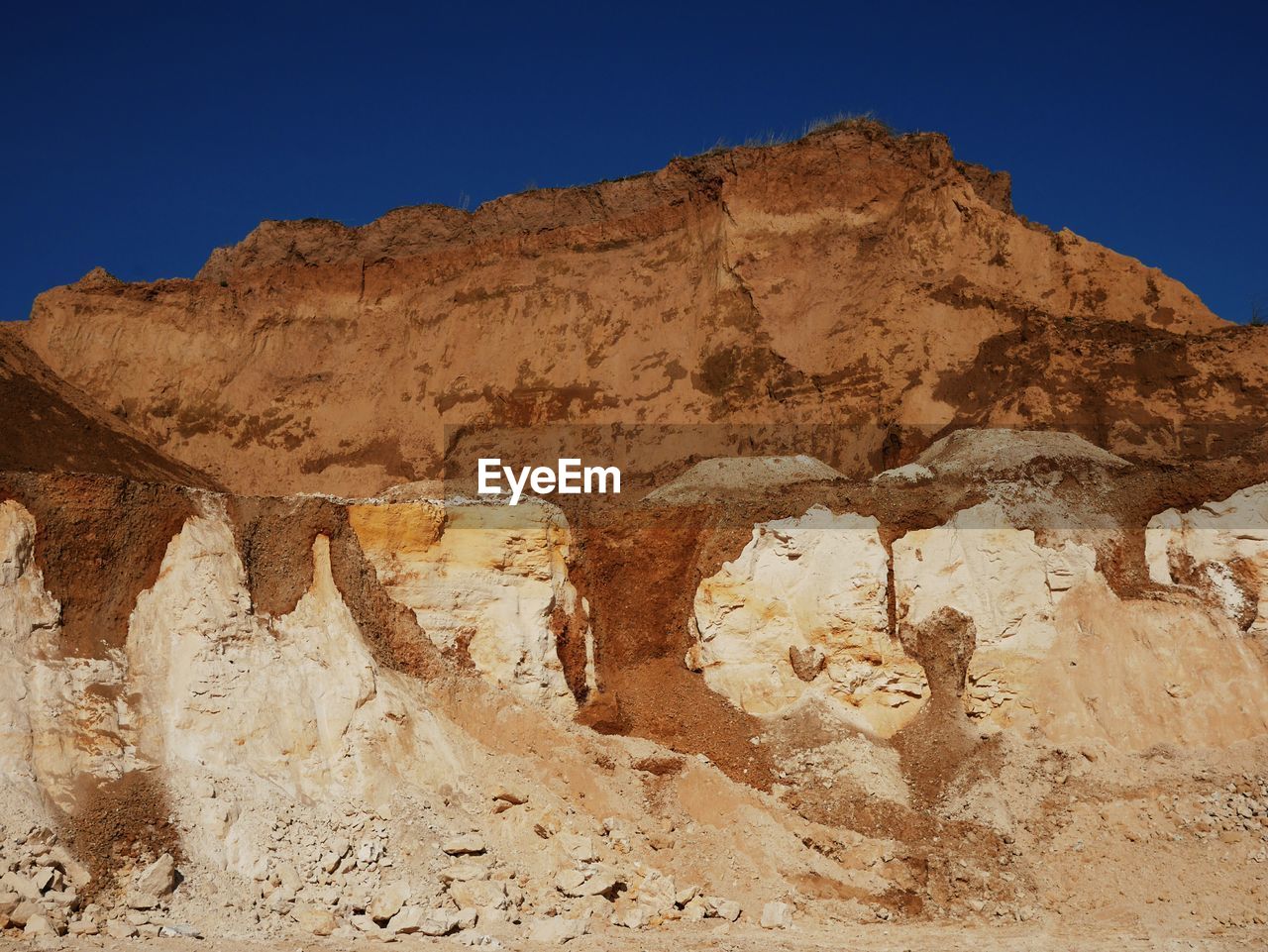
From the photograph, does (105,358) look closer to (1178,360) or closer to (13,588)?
(13,588)

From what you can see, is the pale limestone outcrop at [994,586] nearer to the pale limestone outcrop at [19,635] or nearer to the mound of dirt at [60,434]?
the pale limestone outcrop at [19,635]

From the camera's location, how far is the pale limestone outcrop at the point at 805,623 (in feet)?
68.8

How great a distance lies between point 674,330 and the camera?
32.0m

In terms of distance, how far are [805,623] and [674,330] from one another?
40.2 feet

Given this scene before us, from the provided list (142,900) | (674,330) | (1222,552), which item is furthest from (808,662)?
(674,330)

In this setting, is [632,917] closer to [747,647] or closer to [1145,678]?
[747,647]

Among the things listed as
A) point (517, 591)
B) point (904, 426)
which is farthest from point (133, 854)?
point (904, 426)

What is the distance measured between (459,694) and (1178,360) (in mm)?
15690

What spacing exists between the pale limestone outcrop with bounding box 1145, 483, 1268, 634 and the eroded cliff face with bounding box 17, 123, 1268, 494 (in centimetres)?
413

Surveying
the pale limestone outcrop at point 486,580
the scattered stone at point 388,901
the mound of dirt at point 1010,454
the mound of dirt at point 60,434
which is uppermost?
the mound of dirt at point 60,434

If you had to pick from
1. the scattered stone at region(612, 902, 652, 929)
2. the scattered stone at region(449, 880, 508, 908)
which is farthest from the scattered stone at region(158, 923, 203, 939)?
the scattered stone at region(612, 902, 652, 929)

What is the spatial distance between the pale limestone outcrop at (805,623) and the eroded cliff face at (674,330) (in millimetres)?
5551

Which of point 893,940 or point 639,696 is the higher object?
point 639,696

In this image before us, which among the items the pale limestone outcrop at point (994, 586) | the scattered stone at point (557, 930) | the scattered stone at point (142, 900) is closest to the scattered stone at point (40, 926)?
the scattered stone at point (142, 900)
